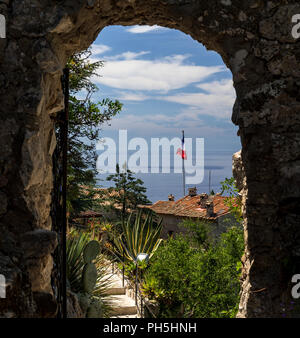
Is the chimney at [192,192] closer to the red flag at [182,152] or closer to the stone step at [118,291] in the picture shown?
the red flag at [182,152]

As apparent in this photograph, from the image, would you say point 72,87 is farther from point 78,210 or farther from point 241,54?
point 241,54

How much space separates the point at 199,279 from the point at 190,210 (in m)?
10.8

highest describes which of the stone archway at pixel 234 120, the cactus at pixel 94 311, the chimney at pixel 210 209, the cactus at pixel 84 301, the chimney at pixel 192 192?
the stone archway at pixel 234 120

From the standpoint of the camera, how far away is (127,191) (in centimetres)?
1766

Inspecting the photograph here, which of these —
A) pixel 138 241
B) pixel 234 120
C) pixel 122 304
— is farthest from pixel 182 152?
pixel 234 120

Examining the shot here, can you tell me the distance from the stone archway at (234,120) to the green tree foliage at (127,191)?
1518cm

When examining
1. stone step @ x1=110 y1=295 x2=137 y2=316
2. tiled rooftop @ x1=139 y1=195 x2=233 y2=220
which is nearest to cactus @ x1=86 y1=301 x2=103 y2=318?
stone step @ x1=110 y1=295 x2=137 y2=316

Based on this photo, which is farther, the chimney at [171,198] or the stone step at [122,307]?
the chimney at [171,198]

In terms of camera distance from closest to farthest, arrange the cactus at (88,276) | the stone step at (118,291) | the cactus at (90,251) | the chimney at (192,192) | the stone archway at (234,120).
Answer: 1. the stone archway at (234,120)
2. the cactus at (88,276)
3. the cactus at (90,251)
4. the stone step at (118,291)
5. the chimney at (192,192)

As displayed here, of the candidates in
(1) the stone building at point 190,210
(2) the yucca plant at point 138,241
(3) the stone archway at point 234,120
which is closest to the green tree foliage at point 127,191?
(1) the stone building at point 190,210

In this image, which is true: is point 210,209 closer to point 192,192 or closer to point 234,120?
point 192,192

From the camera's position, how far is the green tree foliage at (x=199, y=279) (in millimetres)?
4812

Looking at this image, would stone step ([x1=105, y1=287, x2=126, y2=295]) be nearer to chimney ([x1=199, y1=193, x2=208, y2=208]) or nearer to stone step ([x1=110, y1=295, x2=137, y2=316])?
stone step ([x1=110, y1=295, x2=137, y2=316])
